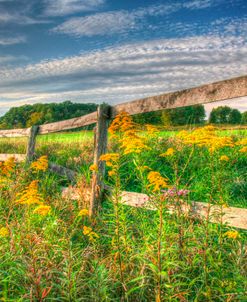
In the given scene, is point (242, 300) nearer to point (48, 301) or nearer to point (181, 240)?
point (181, 240)

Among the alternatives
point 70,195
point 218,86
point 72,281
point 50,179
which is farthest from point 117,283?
point 50,179

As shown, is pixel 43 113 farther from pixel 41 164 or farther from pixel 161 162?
pixel 41 164

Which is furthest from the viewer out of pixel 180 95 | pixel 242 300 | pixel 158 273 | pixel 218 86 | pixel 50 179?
pixel 50 179

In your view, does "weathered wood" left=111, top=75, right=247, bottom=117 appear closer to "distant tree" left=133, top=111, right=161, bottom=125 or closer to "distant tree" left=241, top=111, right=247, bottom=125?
"distant tree" left=133, top=111, right=161, bottom=125

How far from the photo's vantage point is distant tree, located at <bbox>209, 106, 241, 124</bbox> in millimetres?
7151

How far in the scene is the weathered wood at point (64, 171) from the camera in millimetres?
6816

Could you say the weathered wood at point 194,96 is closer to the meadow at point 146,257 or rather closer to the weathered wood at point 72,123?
the meadow at point 146,257

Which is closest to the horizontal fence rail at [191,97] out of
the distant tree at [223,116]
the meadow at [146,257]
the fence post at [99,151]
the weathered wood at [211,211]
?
the fence post at [99,151]

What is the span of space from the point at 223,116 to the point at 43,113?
34.9m

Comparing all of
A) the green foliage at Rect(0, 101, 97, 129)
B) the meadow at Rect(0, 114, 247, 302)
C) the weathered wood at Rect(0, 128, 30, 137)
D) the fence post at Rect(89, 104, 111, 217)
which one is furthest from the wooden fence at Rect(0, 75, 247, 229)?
the green foliage at Rect(0, 101, 97, 129)

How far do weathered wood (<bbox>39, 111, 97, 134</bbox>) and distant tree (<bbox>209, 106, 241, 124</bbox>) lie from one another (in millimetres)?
2459

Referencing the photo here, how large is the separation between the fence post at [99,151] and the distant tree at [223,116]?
2.47 metres

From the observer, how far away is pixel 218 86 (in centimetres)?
373

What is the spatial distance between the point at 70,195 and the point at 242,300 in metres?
3.69
